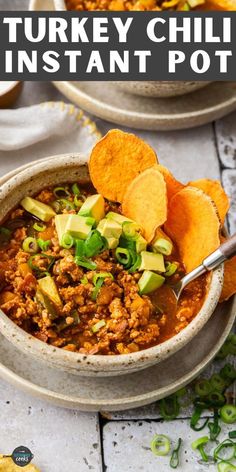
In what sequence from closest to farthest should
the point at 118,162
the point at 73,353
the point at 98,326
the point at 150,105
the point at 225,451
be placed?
the point at 73,353, the point at 98,326, the point at 118,162, the point at 225,451, the point at 150,105

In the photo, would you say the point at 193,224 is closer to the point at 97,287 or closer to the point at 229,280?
the point at 229,280

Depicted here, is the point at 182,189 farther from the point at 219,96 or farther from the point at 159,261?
the point at 219,96

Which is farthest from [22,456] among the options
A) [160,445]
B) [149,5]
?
[149,5]

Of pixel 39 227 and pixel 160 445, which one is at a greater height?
pixel 39 227

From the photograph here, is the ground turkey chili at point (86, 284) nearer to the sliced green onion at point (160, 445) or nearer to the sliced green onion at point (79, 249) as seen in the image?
the sliced green onion at point (79, 249)

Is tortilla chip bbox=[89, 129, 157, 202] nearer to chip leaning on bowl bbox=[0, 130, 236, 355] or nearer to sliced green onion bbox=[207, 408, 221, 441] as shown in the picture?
chip leaning on bowl bbox=[0, 130, 236, 355]

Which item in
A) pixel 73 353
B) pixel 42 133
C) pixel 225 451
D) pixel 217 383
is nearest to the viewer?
pixel 73 353
